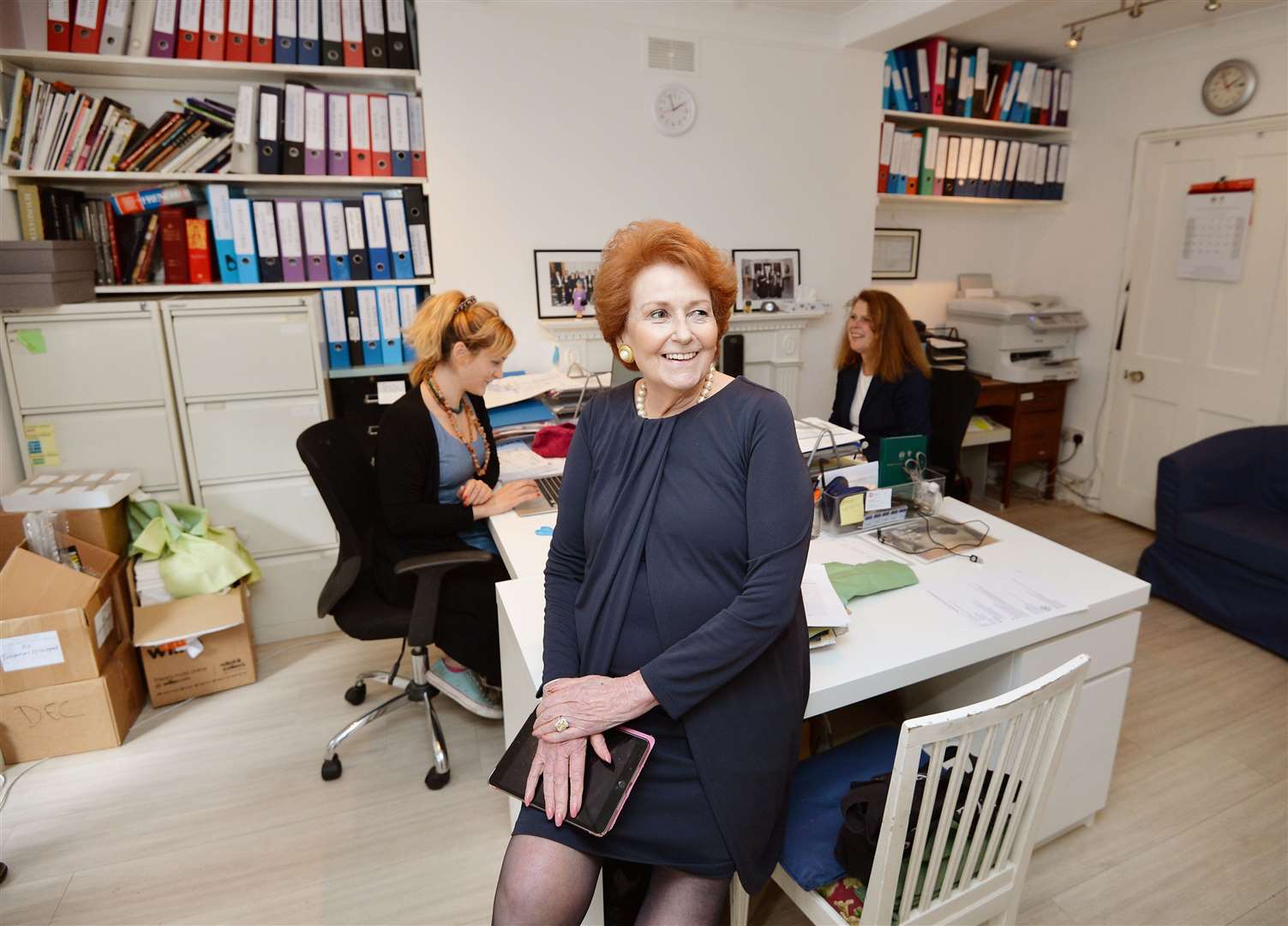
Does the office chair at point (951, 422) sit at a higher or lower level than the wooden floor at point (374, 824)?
higher

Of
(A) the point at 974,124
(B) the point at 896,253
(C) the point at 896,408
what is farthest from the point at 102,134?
(A) the point at 974,124

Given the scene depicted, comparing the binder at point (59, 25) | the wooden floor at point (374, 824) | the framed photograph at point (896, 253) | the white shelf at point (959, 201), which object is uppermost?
the binder at point (59, 25)

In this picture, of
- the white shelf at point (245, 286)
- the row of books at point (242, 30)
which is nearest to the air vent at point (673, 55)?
the row of books at point (242, 30)

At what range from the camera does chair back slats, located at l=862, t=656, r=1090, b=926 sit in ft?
3.82

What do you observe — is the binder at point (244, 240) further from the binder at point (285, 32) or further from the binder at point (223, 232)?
the binder at point (285, 32)

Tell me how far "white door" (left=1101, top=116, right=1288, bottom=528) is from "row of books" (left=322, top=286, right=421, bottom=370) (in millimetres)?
3701

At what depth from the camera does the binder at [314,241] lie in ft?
9.59

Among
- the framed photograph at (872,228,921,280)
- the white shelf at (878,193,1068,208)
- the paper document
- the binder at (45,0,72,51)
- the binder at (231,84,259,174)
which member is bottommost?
the paper document

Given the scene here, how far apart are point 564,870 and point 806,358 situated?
10.2 feet

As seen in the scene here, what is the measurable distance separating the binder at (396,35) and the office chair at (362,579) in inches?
61.8

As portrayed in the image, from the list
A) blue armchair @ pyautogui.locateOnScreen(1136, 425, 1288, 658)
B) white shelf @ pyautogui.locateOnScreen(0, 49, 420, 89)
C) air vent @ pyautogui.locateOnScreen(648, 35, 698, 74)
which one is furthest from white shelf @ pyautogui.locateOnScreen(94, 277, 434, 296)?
blue armchair @ pyautogui.locateOnScreen(1136, 425, 1288, 658)

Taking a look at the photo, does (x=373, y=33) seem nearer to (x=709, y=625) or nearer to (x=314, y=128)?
(x=314, y=128)

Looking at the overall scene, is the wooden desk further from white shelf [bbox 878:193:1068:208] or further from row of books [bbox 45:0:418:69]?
row of books [bbox 45:0:418:69]

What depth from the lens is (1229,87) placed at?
356 centimetres
